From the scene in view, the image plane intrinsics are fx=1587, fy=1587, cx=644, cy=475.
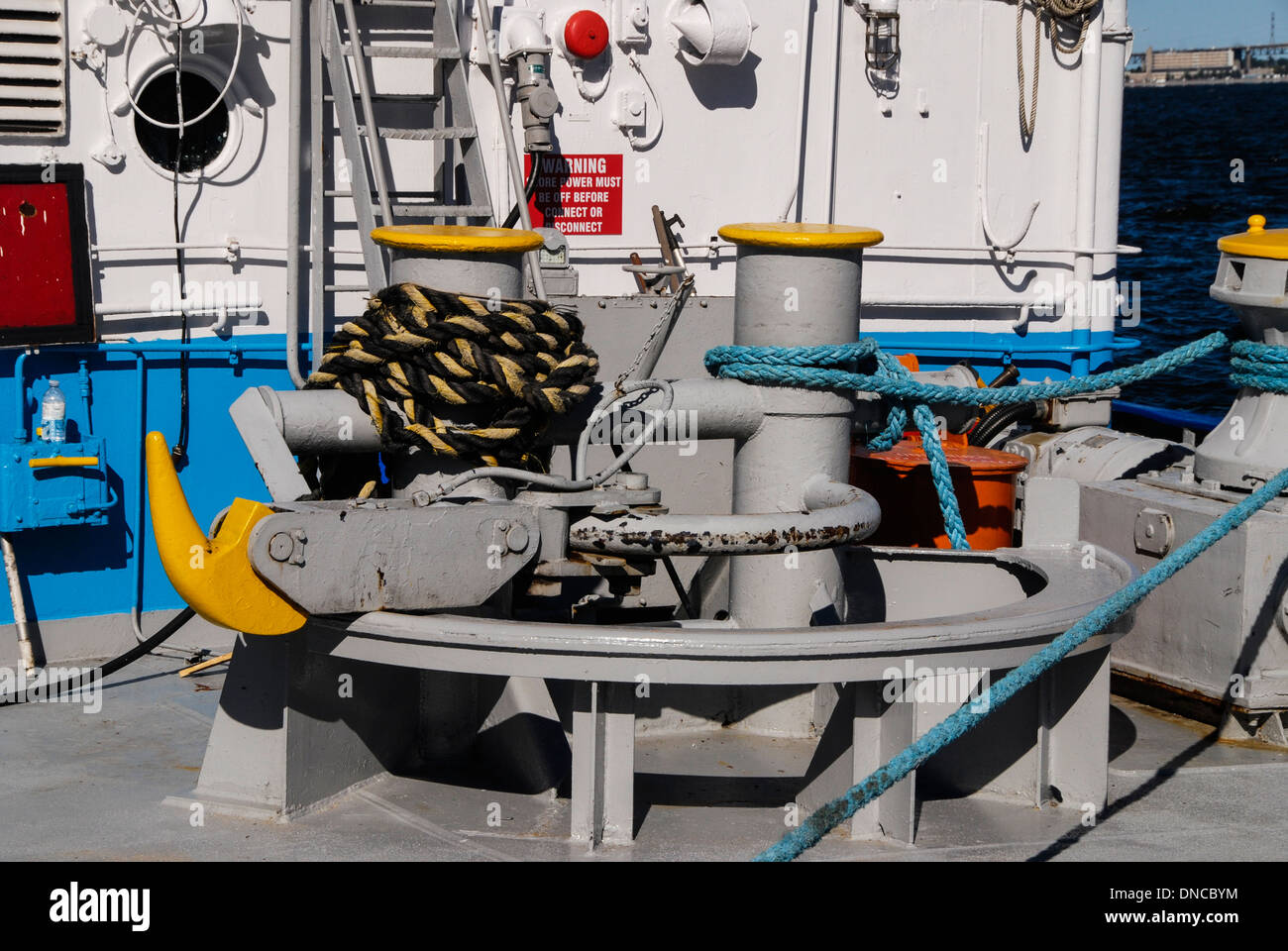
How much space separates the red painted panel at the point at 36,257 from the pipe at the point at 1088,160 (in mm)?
4330

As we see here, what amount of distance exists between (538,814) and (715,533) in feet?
2.98

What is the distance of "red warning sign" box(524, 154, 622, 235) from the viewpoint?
6434mm

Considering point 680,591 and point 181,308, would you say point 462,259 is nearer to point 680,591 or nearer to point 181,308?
point 680,591

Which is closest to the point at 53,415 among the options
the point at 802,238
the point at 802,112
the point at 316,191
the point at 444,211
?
the point at 316,191

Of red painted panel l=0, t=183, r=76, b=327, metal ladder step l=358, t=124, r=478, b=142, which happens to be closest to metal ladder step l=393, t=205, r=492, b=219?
metal ladder step l=358, t=124, r=478, b=142

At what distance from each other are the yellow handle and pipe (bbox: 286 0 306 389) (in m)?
0.78

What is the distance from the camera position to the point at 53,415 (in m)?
5.44

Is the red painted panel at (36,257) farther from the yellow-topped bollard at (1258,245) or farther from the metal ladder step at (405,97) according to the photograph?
the yellow-topped bollard at (1258,245)

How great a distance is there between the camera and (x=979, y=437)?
21.8ft

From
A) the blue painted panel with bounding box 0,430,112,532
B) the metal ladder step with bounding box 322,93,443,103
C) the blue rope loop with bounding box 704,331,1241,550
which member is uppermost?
the metal ladder step with bounding box 322,93,443,103

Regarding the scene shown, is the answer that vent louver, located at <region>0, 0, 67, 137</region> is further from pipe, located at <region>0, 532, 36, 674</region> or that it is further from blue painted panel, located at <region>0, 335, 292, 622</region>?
pipe, located at <region>0, 532, 36, 674</region>

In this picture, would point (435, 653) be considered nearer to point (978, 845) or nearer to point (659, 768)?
point (659, 768)

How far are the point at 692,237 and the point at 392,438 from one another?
2930mm

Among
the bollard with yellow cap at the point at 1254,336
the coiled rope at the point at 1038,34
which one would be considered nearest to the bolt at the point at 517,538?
the bollard with yellow cap at the point at 1254,336
